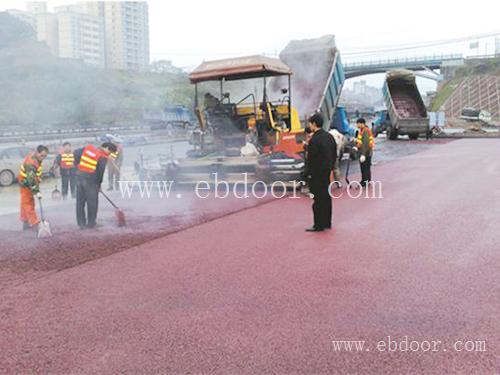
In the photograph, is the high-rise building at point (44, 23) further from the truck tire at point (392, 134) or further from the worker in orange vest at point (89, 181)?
the truck tire at point (392, 134)

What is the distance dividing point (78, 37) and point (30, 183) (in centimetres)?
495

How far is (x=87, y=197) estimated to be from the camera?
7254mm

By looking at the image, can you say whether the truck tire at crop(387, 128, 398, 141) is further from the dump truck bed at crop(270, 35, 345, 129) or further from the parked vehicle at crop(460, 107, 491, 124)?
the parked vehicle at crop(460, 107, 491, 124)

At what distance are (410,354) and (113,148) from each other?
18.7 feet

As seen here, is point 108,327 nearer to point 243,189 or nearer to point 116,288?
point 116,288

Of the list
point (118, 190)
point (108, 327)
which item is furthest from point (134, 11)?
point (108, 327)

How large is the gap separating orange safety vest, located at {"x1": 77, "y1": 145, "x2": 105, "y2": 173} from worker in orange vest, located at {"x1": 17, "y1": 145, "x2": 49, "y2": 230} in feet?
1.85

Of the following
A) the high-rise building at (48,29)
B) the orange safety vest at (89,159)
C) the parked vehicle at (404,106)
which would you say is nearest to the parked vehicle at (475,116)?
the parked vehicle at (404,106)

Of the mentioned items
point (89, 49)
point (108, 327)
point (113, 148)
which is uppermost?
point (89, 49)

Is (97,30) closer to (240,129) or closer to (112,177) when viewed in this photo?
(112,177)

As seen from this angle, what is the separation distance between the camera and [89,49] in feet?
35.6

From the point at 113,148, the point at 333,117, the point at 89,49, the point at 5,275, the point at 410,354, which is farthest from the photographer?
the point at 333,117

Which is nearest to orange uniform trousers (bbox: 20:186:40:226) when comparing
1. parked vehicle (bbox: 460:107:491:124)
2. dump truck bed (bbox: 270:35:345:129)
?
dump truck bed (bbox: 270:35:345:129)

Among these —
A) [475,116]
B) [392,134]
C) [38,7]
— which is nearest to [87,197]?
[38,7]
